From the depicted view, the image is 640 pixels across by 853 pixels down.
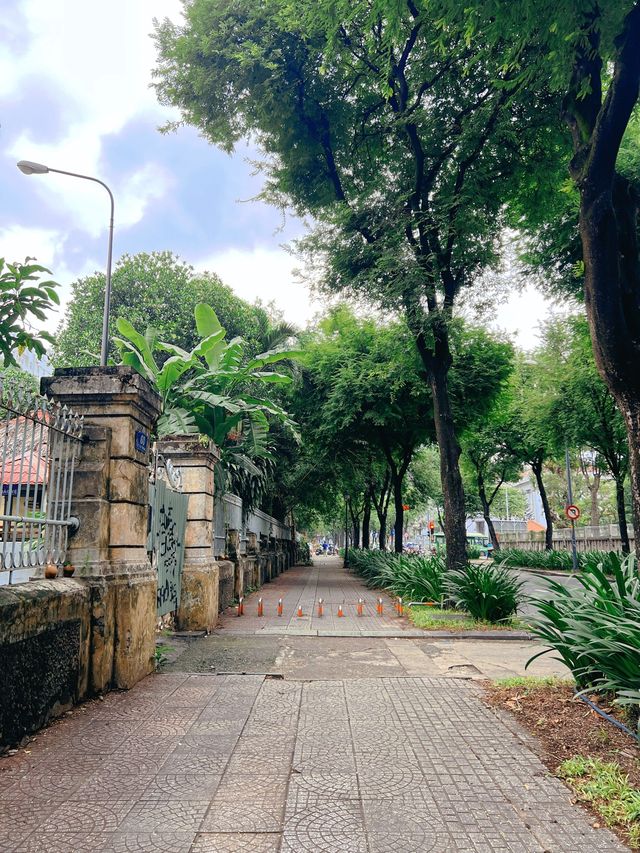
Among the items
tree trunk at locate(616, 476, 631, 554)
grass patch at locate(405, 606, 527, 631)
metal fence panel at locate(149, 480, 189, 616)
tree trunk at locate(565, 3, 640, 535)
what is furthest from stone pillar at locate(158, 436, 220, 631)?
tree trunk at locate(616, 476, 631, 554)

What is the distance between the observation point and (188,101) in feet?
39.9

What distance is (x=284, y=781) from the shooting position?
138 inches

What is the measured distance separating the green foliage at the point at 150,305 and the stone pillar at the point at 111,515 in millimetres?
18541

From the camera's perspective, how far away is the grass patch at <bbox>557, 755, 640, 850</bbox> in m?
2.98

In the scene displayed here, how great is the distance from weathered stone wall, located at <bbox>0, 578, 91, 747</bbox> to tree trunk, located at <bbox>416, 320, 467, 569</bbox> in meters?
7.92

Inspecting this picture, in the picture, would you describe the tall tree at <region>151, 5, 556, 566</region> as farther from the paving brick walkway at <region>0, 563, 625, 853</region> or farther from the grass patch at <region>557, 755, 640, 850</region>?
the grass patch at <region>557, 755, 640, 850</region>

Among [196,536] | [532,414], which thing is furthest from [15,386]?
[532,414]

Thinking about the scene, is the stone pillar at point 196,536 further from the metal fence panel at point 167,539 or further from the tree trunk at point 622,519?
the tree trunk at point 622,519

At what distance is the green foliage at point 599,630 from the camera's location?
4209 millimetres

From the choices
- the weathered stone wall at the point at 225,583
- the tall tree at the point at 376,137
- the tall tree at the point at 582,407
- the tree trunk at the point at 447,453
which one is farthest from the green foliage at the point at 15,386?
the tall tree at the point at 582,407

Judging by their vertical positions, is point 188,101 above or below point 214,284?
below

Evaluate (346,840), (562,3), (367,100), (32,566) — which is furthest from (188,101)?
(346,840)

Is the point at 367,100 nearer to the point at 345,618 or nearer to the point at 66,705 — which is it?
the point at 345,618

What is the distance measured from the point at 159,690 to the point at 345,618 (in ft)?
20.4
